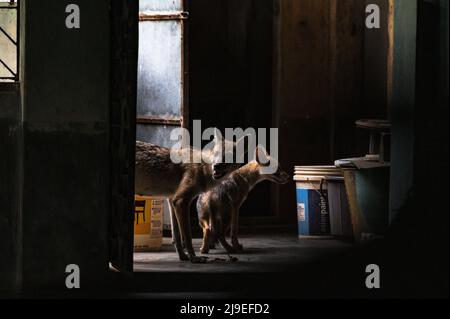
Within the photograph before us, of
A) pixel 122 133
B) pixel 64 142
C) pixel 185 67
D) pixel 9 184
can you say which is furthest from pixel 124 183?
pixel 185 67

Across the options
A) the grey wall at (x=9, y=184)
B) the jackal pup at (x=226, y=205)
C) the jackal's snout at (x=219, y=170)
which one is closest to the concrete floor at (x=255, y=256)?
the jackal pup at (x=226, y=205)

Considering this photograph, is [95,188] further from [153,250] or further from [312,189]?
Result: [312,189]

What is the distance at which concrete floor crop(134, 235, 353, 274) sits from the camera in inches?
429

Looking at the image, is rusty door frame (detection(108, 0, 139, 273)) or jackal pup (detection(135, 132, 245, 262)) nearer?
rusty door frame (detection(108, 0, 139, 273))

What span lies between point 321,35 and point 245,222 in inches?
102

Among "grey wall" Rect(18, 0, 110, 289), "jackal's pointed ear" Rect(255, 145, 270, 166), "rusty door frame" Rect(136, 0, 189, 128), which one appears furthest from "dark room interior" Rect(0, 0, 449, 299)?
"rusty door frame" Rect(136, 0, 189, 128)

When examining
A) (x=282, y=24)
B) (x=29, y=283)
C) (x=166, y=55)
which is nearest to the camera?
(x=29, y=283)

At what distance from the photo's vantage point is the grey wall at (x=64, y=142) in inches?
378

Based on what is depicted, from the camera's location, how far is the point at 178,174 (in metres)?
12.0

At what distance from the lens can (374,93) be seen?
567 inches

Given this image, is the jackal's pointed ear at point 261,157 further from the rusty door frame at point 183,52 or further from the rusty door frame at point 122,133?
the rusty door frame at point 122,133

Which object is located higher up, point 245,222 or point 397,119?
point 397,119

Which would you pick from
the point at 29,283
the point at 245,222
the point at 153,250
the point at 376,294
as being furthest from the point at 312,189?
the point at 29,283

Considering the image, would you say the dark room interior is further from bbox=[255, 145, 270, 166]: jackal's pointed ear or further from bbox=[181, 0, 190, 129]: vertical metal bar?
bbox=[181, 0, 190, 129]: vertical metal bar
